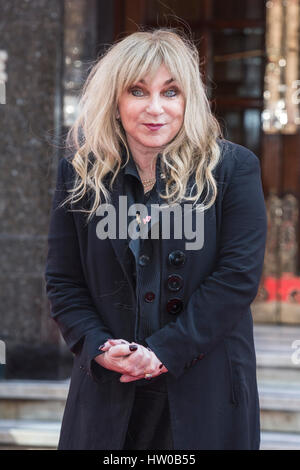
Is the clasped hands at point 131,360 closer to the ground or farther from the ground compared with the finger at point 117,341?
closer to the ground

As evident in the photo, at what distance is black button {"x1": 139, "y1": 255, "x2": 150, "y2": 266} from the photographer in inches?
76.6

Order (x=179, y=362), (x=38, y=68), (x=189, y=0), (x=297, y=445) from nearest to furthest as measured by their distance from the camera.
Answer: (x=179, y=362), (x=297, y=445), (x=38, y=68), (x=189, y=0)

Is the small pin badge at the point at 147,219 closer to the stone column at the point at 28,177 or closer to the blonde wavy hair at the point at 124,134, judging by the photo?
the blonde wavy hair at the point at 124,134

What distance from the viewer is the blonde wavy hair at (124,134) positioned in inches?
77.1

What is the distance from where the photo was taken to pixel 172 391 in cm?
191

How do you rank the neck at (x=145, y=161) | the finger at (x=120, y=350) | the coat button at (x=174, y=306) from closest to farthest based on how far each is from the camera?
the finger at (x=120, y=350) → the coat button at (x=174, y=306) → the neck at (x=145, y=161)

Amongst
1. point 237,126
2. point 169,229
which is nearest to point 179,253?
point 169,229

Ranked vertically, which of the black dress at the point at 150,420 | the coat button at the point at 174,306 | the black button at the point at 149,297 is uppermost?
the black button at the point at 149,297

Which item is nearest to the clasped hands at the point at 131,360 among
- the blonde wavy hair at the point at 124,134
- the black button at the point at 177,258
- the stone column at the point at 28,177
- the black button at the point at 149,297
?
the black button at the point at 149,297

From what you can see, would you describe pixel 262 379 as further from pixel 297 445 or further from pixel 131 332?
pixel 131 332

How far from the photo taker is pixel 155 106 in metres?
1.97

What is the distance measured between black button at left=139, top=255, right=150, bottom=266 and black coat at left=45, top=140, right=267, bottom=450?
4cm

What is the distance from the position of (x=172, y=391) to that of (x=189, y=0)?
14.2 feet

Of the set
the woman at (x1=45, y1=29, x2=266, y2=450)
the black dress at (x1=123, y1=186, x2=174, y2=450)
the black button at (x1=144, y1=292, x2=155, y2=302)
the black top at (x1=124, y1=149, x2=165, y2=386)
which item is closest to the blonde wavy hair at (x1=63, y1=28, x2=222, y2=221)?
the woman at (x1=45, y1=29, x2=266, y2=450)
